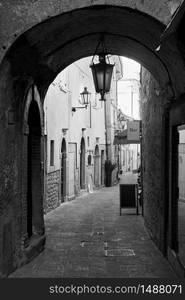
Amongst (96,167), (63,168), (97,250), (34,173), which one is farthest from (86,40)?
(96,167)

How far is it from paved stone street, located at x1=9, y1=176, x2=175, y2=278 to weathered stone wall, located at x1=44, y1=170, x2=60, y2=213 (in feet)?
2.02

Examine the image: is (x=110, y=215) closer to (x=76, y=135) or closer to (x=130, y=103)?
(x=76, y=135)

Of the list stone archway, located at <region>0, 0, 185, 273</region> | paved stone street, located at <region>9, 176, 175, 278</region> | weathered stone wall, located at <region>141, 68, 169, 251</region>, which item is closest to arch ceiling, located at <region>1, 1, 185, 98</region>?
stone archway, located at <region>0, 0, 185, 273</region>

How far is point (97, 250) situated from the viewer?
736cm

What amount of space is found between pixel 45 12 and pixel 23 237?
321 centimetres

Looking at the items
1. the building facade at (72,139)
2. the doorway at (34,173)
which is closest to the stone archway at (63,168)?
the building facade at (72,139)

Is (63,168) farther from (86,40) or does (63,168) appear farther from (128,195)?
(86,40)

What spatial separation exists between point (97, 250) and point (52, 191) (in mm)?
5590

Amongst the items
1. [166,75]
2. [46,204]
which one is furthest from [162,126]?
[46,204]

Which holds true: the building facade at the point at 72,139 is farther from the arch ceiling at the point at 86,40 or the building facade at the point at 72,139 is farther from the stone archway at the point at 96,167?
the arch ceiling at the point at 86,40

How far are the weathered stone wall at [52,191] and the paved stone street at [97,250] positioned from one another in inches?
24.2

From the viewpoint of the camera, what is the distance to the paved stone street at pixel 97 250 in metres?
5.99

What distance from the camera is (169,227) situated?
6359mm

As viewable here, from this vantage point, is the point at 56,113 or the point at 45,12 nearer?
the point at 45,12
